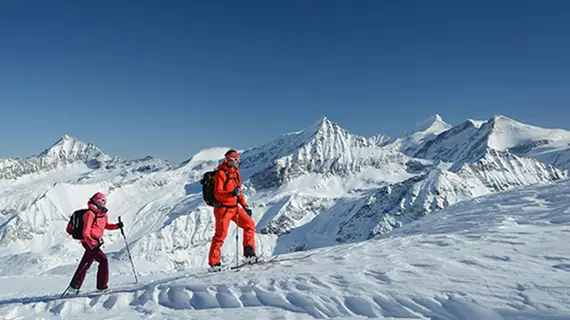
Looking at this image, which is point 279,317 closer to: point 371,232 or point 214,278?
point 214,278

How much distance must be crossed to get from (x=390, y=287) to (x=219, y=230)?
17.2 feet

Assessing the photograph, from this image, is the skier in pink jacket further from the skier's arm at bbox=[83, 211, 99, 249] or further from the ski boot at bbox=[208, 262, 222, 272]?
the ski boot at bbox=[208, 262, 222, 272]

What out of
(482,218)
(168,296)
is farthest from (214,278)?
(482,218)

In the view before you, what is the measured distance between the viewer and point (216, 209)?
10273mm

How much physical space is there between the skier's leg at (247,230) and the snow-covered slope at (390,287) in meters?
0.96

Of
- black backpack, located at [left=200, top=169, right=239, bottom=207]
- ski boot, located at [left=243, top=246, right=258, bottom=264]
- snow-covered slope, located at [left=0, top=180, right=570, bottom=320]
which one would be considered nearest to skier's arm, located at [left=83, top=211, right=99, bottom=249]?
snow-covered slope, located at [left=0, top=180, right=570, bottom=320]

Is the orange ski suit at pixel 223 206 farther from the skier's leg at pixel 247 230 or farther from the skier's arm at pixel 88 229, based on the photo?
the skier's arm at pixel 88 229

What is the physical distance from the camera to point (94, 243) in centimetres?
1046

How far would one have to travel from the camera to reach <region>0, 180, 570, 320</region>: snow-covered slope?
5.81m

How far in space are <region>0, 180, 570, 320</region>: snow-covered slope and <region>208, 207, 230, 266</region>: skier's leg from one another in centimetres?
111

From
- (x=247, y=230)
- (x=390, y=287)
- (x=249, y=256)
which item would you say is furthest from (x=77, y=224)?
(x=390, y=287)

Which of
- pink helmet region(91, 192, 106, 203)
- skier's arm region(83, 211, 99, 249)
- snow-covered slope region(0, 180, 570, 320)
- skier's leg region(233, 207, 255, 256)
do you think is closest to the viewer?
snow-covered slope region(0, 180, 570, 320)

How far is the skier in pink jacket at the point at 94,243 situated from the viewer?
1019 cm

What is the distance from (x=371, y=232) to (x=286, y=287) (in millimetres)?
190510
